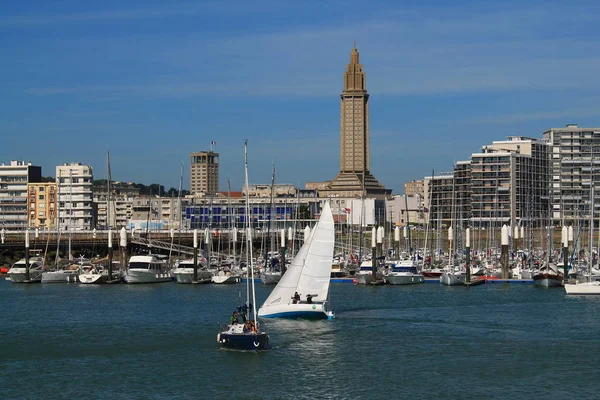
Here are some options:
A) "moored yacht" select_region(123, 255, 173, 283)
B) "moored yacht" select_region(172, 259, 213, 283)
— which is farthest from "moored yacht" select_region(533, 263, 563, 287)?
"moored yacht" select_region(123, 255, 173, 283)

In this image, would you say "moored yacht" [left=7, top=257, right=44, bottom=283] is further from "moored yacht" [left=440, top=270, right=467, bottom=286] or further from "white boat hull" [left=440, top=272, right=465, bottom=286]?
"white boat hull" [left=440, top=272, right=465, bottom=286]

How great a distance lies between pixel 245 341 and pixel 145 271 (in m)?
55.0

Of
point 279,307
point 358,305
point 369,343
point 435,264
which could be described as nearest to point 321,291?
point 279,307

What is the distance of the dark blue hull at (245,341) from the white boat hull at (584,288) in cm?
4266

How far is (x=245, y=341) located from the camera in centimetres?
5431

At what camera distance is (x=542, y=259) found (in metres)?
127

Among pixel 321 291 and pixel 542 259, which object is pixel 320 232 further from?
pixel 542 259

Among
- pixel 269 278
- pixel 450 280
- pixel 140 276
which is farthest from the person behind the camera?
pixel 140 276

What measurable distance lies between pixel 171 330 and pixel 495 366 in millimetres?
22303

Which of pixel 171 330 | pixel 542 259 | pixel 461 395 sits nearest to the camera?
pixel 461 395

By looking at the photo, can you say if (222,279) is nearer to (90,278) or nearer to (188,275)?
(188,275)

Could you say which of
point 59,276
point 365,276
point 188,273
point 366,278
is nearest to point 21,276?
point 59,276

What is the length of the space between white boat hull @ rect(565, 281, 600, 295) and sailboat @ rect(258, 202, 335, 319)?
30.0m

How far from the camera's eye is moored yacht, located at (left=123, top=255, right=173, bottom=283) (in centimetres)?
10738
